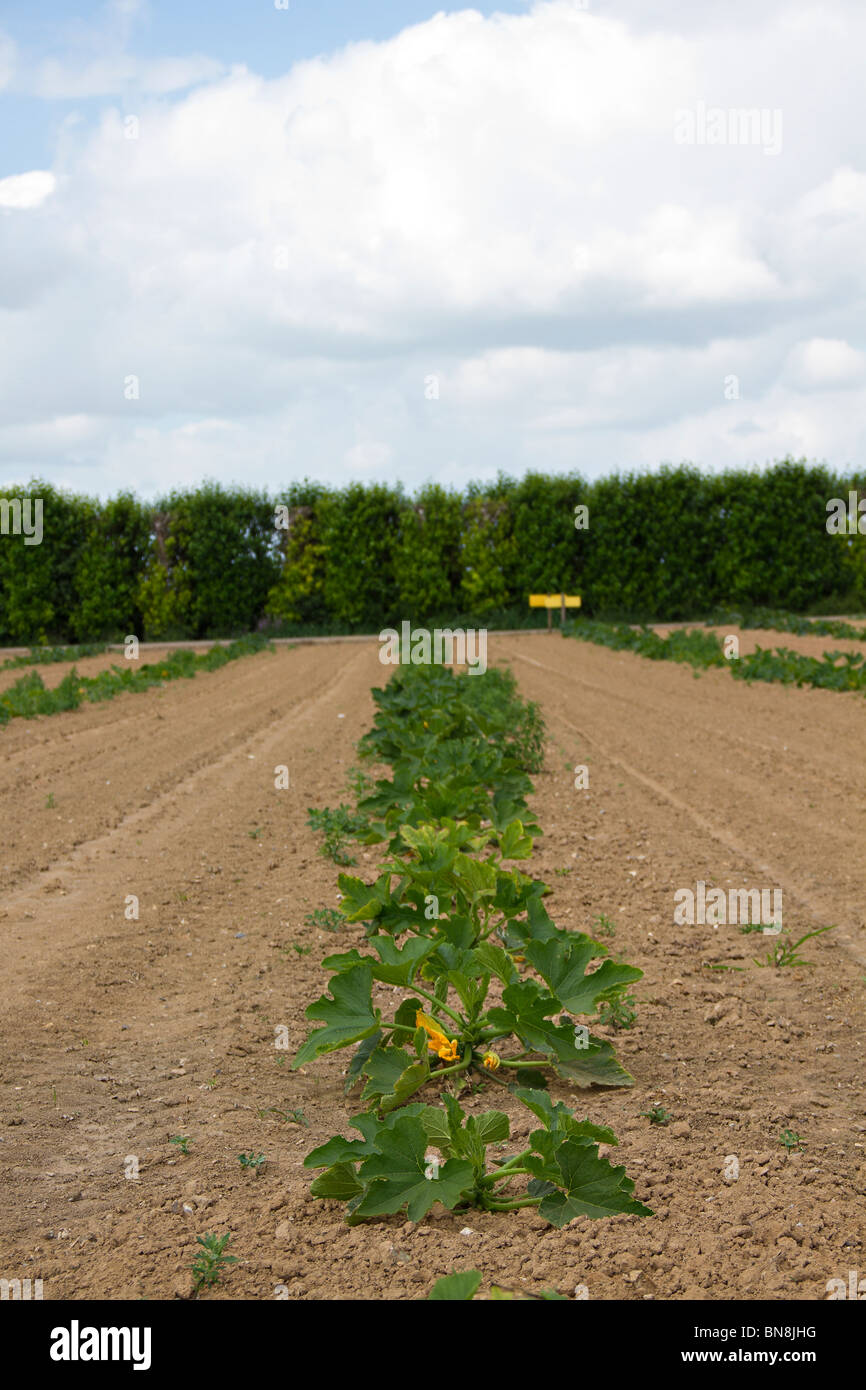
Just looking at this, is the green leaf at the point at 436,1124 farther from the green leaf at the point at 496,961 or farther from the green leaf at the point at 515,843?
the green leaf at the point at 515,843

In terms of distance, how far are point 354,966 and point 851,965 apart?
2540 mm

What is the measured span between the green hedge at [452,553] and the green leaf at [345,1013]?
23.4m

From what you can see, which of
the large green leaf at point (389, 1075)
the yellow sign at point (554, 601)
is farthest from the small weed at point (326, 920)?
the yellow sign at point (554, 601)

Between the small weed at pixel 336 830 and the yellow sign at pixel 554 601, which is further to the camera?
the yellow sign at pixel 554 601

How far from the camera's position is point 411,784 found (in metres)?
5.82

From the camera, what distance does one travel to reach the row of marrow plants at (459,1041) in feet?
7.92

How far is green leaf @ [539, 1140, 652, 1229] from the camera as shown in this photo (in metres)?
2.37

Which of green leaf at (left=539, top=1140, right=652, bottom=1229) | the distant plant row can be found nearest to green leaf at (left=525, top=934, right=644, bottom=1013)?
green leaf at (left=539, top=1140, right=652, bottom=1229)

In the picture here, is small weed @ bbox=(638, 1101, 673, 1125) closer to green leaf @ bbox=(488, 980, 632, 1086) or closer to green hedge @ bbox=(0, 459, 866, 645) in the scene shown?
green leaf @ bbox=(488, 980, 632, 1086)

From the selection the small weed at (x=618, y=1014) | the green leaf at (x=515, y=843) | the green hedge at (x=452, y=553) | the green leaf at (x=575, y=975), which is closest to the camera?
the green leaf at (x=575, y=975)

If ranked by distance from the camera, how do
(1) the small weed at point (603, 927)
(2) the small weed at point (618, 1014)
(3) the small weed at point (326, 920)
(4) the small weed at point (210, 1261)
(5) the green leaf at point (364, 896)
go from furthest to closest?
(3) the small weed at point (326, 920) < (1) the small weed at point (603, 927) < (2) the small weed at point (618, 1014) < (5) the green leaf at point (364, 896) < (4) the small weed at point (210, 1261)

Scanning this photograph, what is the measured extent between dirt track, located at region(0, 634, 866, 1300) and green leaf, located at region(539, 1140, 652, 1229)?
9 cm
